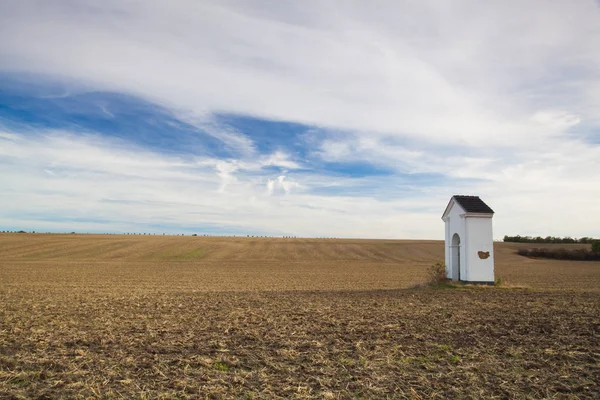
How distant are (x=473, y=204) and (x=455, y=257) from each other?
357cm

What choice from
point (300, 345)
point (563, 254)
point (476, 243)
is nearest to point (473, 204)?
point (476, 243)

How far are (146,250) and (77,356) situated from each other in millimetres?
56578

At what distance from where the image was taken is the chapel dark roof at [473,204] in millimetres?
24188

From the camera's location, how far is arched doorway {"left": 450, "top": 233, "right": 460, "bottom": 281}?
26.3m

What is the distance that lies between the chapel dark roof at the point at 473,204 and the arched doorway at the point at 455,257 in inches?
92.9

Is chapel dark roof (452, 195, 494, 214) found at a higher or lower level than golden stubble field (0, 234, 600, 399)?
higher

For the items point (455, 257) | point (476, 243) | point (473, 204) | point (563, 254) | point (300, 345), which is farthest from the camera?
point (563, 254)

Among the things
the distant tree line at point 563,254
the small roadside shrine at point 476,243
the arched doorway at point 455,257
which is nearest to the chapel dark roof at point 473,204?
the small roadside shrine at point 476,243

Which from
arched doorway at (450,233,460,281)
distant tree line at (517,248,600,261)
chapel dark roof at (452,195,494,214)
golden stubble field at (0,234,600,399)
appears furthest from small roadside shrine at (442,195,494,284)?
distant tree line at (517,248,600,261)

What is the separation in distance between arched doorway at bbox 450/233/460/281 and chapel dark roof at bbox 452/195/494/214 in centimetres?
236

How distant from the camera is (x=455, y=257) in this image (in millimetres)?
26484

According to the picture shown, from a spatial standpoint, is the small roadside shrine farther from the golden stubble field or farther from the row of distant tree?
the row of distant tree

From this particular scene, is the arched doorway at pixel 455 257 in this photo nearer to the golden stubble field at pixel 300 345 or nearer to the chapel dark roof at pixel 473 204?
the chapel dark roof at pixel 473 204

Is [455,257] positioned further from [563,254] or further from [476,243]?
[563,254]
